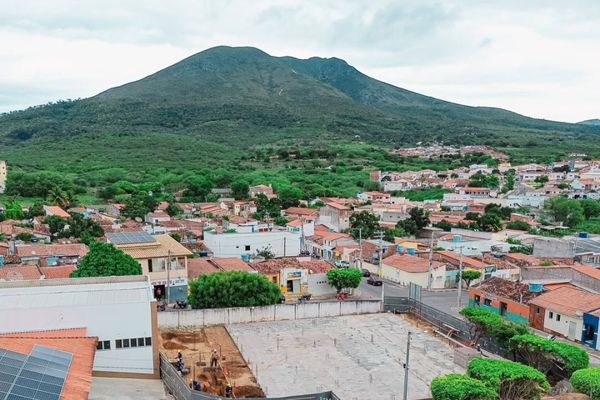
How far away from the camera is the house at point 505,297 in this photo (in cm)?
3007

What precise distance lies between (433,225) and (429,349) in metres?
36.0

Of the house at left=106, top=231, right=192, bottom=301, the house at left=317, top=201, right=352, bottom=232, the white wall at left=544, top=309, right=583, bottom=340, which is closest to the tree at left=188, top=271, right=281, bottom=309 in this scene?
the house at left=106, top=231, right=192, bottom=301

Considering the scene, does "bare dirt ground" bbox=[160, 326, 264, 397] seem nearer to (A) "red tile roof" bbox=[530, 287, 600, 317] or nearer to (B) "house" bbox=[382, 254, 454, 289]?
(B) "house" bbox=[382, 254, 454, 289]

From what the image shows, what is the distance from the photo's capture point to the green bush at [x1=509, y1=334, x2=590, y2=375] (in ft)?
67.7

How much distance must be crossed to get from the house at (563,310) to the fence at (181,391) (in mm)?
15400

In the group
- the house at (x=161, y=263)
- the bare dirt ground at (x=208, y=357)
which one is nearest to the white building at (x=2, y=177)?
the house at (x=161, y=263)

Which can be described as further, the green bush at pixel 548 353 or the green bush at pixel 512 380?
the green bush at pixel 548 353

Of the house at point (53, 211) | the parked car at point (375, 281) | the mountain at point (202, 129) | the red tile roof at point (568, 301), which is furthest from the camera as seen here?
the mountain at point (202, 129)

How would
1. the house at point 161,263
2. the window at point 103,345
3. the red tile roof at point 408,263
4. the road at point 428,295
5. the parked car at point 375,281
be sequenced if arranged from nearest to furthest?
the window at point 103,345
the house at point 161,263
the road at point 428,295
the red tile roof at point 408,263
the parked car at point 375,281

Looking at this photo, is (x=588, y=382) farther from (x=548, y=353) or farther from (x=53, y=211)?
(x=53, y=211)

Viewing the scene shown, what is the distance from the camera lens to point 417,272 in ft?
124

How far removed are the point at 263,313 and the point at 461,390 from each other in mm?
14083

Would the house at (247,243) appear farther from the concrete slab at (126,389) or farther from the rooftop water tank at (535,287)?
the concrete slab at (126,389)

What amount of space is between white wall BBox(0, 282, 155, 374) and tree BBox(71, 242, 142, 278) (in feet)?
20.3
